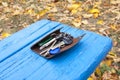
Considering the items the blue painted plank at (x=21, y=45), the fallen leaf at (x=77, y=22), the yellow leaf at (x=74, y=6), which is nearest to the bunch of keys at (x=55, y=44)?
the blue painted plank at (x=21, y=45)

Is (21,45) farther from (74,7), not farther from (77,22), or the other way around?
(74,7)

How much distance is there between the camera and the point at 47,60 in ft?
5.96

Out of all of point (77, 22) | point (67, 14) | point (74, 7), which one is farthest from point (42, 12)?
point (77, 22)

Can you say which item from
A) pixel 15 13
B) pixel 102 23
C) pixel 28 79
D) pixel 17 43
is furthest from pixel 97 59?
pixel 15 13

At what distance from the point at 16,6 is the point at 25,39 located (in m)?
2.53

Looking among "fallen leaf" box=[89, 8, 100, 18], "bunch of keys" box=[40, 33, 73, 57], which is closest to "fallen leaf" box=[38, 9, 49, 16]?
"fallen leaf" box=[89, 8, 100, 18]

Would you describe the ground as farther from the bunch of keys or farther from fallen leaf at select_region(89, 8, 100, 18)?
the bunch of keys

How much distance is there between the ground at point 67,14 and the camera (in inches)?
145

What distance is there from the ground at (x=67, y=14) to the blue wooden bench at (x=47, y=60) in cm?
131

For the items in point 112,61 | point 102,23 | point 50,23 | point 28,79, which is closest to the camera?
point 28,79

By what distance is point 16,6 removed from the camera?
14.8ft

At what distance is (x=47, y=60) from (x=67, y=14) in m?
2.37

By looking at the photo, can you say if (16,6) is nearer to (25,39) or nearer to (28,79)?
(25,39)

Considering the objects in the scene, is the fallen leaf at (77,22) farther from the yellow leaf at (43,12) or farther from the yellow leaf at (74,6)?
the yellow leaf at (43,12)
